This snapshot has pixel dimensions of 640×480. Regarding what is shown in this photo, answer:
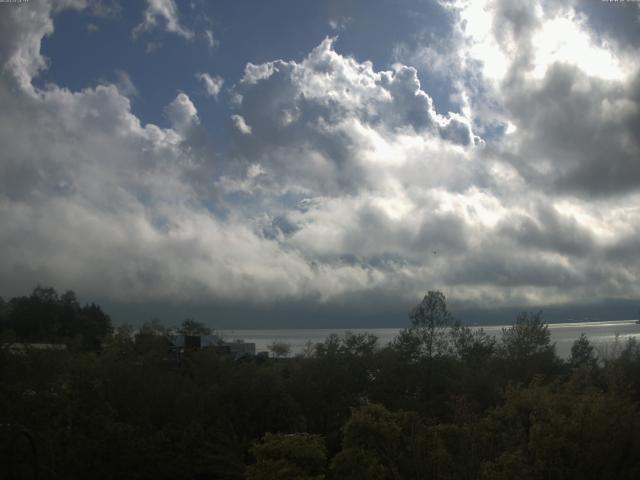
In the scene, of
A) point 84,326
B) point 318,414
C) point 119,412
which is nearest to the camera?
point 119,412

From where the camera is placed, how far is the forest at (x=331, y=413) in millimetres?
13383

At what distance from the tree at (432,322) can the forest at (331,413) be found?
0.21 feet

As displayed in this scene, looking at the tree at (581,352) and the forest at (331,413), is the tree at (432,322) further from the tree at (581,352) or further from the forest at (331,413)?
the tree at (581,352)

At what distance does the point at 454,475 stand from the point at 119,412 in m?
11.4

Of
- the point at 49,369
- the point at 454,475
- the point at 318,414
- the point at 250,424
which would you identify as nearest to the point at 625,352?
the point at 318,414

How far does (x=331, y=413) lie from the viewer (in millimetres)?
23656

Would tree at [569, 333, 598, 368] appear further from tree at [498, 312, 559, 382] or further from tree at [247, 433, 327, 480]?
tree at [247, 433, 327, 480]

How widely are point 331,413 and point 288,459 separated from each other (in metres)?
9.88

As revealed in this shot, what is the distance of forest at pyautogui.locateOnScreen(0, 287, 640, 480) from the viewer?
13.4 metres

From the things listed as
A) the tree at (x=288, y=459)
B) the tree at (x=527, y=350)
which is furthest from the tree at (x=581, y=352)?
the tree at (x=288, y=459)

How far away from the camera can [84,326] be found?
74125 millimetres

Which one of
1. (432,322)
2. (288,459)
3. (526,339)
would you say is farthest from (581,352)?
(288,459)

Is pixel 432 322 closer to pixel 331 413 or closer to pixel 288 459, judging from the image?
pixel 331 413

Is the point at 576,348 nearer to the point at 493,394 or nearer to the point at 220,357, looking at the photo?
the point at 493,394
